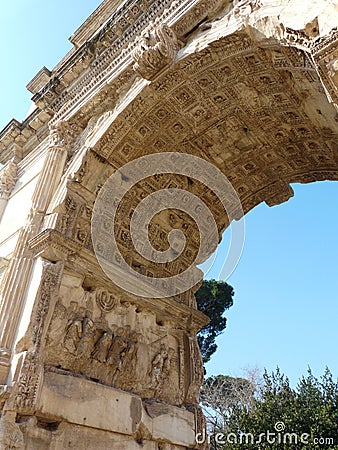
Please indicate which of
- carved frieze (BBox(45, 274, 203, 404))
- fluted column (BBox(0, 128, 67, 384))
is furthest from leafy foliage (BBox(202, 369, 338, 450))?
fluted column (BBox(0, 128, 67, 384))


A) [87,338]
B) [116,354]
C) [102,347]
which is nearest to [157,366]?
[116,354]

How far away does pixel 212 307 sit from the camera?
17891 millimetres

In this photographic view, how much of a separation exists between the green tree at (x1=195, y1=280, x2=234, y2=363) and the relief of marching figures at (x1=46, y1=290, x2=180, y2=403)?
36.9 ft

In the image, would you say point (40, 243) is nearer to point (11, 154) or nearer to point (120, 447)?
point (120, 447)

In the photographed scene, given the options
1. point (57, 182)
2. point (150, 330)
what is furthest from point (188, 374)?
point (57, 182)

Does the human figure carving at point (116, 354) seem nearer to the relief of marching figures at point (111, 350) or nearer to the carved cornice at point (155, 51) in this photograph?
the relief of marching figures at point (111, 350)

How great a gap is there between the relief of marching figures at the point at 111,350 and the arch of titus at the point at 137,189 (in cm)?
2

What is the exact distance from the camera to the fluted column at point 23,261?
4613 mm

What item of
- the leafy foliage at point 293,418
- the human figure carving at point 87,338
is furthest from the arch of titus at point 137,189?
the leafy foliage at point 293,418

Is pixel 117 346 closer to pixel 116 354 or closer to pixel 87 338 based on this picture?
pixel 116 354

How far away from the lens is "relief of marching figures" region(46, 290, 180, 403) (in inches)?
193

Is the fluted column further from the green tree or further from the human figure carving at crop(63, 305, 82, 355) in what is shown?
the green tree

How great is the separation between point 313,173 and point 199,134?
186cm

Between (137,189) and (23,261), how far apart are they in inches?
82.0
